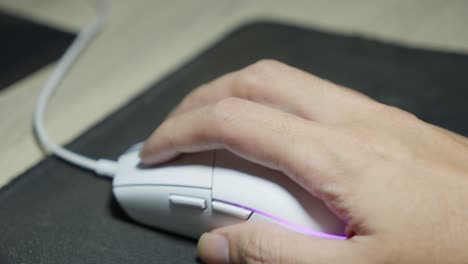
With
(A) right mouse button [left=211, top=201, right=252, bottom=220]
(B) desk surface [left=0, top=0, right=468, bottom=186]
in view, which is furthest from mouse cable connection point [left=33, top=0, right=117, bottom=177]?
(A) right mouse button [left=211, top=201, right=252, bottom=220]

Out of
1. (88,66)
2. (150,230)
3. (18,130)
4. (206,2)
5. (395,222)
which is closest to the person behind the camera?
(395,222)

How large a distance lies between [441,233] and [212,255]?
0.59 ft

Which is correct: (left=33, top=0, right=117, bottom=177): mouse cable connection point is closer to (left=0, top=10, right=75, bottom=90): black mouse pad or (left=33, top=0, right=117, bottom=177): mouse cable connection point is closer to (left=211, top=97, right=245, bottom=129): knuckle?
(left=0, top=10, right=75, bottom=90): black mouse pad

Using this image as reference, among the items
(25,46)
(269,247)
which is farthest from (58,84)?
(269,247)

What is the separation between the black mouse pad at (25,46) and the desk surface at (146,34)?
19mm

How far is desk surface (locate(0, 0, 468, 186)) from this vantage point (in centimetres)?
59

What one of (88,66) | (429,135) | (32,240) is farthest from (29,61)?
(429,135)

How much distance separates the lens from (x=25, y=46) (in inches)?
27.3

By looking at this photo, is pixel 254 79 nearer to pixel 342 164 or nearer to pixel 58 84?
pixel 342 164

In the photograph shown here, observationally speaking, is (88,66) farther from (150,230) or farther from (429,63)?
(429,63)

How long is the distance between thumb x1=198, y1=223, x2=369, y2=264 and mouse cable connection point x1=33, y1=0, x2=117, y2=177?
0.16 meters

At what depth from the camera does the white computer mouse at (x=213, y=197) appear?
36 cm

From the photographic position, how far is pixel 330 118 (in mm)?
402

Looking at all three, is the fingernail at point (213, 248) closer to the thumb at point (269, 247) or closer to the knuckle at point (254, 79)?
the thumb at point (269, 247)
